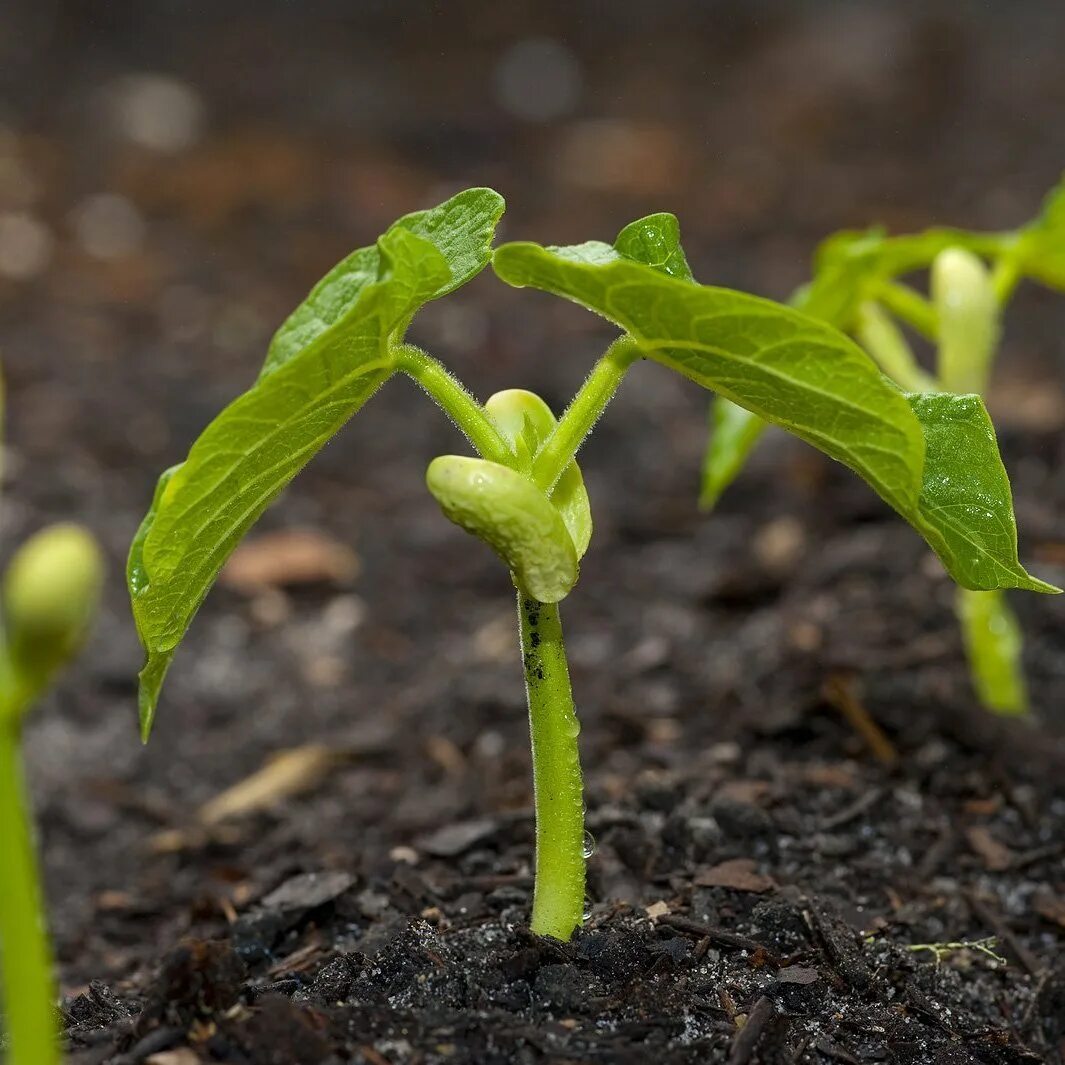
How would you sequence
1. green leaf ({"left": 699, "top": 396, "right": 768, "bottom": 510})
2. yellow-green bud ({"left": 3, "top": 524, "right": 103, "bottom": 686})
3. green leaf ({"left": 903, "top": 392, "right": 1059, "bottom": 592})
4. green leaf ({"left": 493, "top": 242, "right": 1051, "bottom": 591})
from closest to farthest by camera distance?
yellow-green bud ({"left": 3, "top": 524, "right": 103, "bottom": 686}) → green leaf ({"left": 493, "top": 242, "right": 1051, "bottom": 591}) → green leaf ({"left": 903, "top": 392, "right": 1059, "bottom": 592}) → green leaf ({"left": 699, "top": 396, "right": 768, "bottom": 510})

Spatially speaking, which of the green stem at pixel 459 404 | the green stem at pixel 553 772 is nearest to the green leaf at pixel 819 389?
the green stem at pixel 459 404

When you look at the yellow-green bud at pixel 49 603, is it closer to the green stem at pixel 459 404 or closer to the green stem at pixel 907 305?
the green stem at pixel 459 404

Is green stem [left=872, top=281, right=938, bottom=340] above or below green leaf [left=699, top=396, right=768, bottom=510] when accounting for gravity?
above

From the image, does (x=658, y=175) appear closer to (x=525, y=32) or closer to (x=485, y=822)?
(x=525, y=32)

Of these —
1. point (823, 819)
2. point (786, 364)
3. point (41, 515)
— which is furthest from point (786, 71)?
point (786, 364)

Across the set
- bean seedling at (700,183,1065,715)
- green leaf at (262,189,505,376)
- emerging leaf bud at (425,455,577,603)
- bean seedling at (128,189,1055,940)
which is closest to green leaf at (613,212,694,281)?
bean seedling at (128,189,1055,940)

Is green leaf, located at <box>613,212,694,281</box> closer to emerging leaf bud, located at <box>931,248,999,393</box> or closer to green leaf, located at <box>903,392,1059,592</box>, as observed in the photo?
green leaf, located at <box>903,392,1059,592</box>
